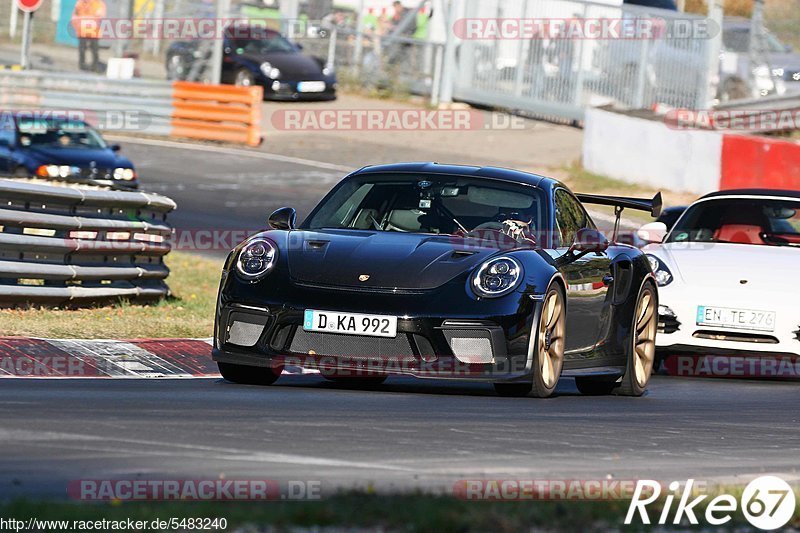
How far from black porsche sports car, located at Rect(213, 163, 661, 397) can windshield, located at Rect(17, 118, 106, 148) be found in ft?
48.0

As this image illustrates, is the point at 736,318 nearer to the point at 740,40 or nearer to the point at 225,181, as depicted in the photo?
the point at 225,181

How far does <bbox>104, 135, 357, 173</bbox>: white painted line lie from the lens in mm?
28500

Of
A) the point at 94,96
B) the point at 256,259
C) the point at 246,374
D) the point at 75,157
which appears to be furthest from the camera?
the point at 94,96

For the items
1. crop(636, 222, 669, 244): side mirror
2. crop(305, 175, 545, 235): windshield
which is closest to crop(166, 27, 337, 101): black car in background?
crop(636, 222, 669, 244): side mirror

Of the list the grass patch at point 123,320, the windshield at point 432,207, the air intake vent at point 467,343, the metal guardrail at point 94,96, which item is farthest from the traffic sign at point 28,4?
the air intake vent at point 467,343

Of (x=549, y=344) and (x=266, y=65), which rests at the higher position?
(x=266, y=65)

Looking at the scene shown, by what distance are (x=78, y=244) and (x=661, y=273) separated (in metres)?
4.31

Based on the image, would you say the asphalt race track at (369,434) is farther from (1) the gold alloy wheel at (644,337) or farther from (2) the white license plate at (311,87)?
(2) the white license plate at (311,87)

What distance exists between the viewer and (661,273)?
11.1 m

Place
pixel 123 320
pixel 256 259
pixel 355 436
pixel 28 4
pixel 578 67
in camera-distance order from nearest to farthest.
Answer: pixel 355 436
pixel 256 259
pixel 123 320
pixel 28 4
pixel 578 67

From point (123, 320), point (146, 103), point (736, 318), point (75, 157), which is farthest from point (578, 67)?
point (123, 320)

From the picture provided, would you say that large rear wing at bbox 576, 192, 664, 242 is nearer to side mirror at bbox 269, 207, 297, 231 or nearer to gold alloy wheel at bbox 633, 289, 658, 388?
gold alloy wheel at bbox 633, 289, 658, 388

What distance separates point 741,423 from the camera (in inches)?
318

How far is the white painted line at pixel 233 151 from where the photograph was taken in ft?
93.5
